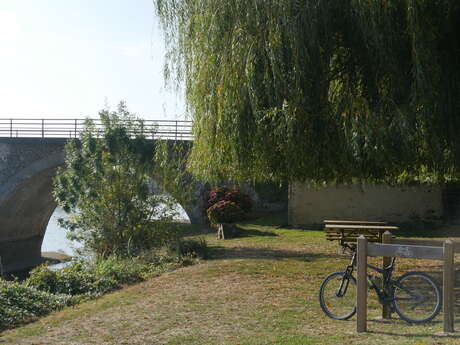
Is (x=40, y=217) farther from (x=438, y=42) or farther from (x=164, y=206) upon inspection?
(x=438, y=42)

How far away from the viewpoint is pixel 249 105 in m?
9.09

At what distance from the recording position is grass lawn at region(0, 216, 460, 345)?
6.49 metres

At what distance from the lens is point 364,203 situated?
66.8 ft

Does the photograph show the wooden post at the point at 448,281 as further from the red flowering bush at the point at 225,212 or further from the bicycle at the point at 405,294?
the red flowering bush at the point at 225,212

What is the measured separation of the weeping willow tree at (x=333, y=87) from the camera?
8258 mm

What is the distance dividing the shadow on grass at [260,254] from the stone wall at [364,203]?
18.0 feet

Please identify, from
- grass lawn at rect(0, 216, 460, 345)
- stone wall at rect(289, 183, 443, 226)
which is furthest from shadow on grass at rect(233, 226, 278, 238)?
grass lawn at rect(0, 216, 460, 345)

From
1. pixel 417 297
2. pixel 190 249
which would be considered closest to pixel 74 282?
pixel 190 249

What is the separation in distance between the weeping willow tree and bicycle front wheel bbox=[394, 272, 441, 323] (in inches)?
78.2

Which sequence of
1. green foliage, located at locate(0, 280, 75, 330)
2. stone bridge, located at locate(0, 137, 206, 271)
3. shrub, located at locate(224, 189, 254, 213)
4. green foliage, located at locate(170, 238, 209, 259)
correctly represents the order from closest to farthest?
green foliage, located at locate(0, 280, 75, 330)
green foliage, located at locate(170, 238, 209, 259)
shrub, located at locate(224, 189, 254, 213)
stone bridge, located at locate(0, 137, 206, 271)

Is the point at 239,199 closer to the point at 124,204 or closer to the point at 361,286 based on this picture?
the point at 124,204

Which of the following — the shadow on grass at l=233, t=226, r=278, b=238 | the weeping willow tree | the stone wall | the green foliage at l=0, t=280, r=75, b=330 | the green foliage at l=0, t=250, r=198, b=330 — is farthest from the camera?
the stone wall

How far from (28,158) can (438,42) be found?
24326 mm

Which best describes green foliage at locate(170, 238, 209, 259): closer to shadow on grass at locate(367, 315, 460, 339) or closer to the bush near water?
the bush near water
